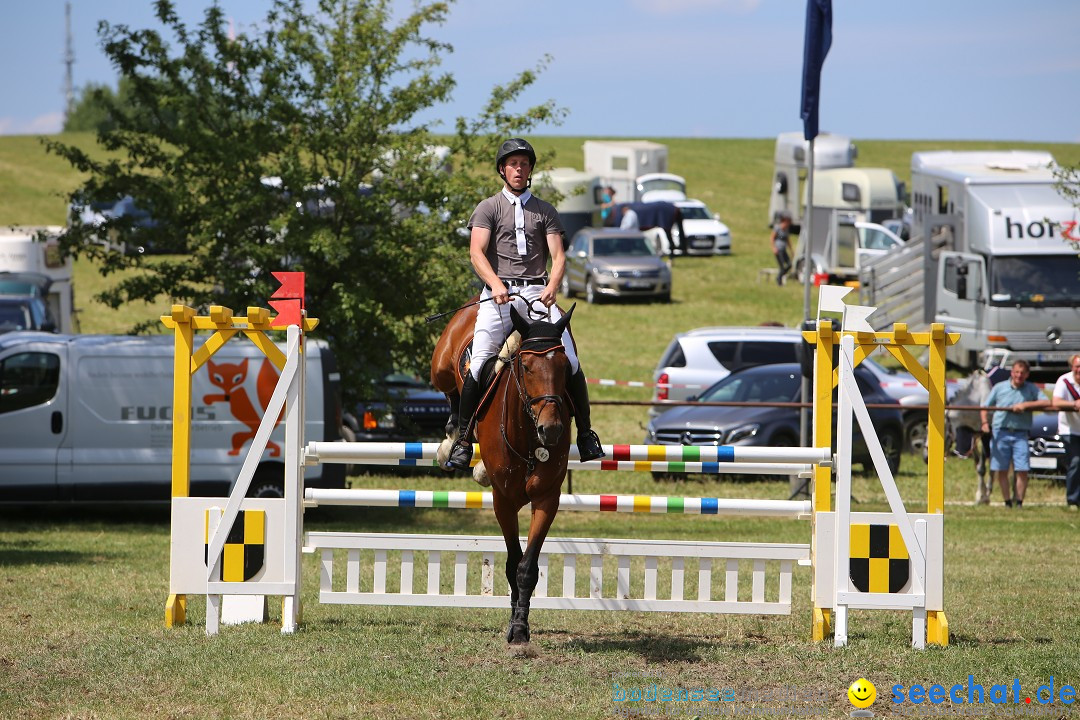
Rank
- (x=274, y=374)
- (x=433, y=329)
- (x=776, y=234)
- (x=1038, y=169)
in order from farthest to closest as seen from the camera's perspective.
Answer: (x=776, y=234)
(x=1038, y=169)
(x=433, y=329)
(x=274, y=374)

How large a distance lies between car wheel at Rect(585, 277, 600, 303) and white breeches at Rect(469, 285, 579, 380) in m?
27.5

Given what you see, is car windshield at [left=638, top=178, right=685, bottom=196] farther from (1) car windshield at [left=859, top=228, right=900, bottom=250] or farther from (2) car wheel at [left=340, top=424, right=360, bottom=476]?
(2) car wheel at [left=340, top=424, right=360, bottom=476]

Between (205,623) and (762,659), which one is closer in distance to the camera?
(762,659)

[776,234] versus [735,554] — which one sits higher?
[776,234]

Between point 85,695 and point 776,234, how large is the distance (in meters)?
34.9

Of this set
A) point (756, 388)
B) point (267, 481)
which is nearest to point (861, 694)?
point (267, 481)

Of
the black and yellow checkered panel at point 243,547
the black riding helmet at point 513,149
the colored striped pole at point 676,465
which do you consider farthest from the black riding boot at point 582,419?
the black and yellow checkered panel at point 243,547

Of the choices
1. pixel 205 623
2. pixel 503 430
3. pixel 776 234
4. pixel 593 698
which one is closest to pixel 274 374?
pixel 205 623

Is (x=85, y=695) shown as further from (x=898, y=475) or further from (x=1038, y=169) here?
(x=1038, y=169)

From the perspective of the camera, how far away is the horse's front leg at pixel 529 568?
7547 millimetres

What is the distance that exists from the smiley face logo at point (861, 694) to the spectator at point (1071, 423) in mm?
10830

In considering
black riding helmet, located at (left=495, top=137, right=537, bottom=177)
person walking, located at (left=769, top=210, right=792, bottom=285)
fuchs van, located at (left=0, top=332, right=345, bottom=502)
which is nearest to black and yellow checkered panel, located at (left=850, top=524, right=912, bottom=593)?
black riding helmet, located at (left=495, top=137, right=537, bottom=177)

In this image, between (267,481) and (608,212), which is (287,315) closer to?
(267,481)

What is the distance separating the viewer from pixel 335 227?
53.6ft
